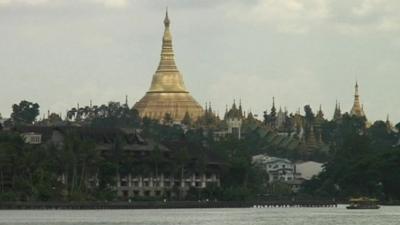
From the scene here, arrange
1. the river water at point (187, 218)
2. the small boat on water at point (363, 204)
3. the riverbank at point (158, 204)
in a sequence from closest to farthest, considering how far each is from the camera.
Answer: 1. the river water at point (187, 218)
2. the riverbank at point (158, 204)
3. the small boat on water at point (363, 204)

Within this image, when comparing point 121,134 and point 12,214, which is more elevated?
point 121,134

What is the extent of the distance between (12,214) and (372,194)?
2030 inches

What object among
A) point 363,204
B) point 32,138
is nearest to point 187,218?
point 363,204

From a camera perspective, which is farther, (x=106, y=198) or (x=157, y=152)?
(x=157, y=152)

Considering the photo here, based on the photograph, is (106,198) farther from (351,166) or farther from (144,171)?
(351,166)

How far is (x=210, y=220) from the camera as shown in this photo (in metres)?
122

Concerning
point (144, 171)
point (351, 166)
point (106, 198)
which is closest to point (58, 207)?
point (106, 198)

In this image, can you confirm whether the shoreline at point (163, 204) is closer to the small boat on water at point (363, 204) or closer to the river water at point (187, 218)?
the river water at point (187, 218)

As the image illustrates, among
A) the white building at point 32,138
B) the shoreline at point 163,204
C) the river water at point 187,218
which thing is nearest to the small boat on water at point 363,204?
the river water at point 187,218

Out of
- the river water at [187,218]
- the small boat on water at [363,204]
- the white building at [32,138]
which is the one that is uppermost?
the white building at [32,138]

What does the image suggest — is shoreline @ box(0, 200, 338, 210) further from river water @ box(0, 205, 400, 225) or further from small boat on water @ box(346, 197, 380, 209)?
small boat on water @ box(346, 197, 380, 209)

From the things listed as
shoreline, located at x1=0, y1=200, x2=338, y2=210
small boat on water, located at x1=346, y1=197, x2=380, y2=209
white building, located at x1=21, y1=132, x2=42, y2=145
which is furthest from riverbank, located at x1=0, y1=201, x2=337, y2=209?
white building, located at x1=21, y1=132, x2=42, y2=145

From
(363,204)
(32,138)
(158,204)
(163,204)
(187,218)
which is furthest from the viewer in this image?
(32,138)

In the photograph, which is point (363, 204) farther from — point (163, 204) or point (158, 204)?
point (158, 204)
